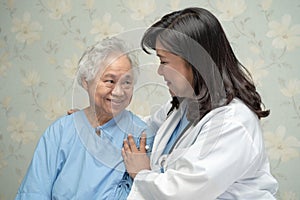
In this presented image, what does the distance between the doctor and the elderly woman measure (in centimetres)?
16

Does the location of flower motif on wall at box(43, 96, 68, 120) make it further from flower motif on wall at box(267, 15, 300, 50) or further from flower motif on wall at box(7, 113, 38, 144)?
flower motif on wall at box(267, 15, 300, 50)

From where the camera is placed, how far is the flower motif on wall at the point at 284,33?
1.93 m

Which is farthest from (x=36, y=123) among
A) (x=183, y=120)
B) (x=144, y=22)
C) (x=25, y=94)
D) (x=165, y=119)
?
(x=183, y=120)

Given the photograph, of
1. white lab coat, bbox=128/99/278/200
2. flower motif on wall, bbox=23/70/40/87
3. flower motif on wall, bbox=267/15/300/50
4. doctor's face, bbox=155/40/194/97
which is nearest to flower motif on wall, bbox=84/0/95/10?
flower motif on wall, bbox=23/70/40/87

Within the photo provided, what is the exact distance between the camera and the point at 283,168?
6.51ft

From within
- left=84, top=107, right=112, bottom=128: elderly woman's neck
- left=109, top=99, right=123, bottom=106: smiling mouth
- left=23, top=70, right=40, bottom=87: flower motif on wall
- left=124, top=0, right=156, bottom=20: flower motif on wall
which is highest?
left=124, top=0, right=156, bottom=20: flower motif on wall

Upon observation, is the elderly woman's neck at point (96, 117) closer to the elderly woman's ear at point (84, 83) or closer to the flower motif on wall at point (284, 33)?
the elderly woman's ear at point (84, 83)

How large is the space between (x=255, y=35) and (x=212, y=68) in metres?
0.85

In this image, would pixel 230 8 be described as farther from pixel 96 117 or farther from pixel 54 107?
pixel 54 107

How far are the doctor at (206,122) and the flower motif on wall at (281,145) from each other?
708mm

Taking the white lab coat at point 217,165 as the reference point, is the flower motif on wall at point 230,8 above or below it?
above

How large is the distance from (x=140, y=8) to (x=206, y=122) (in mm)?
1036

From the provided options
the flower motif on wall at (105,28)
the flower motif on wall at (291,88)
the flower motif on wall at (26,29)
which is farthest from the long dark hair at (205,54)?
the flower motif on wall at (26,29)

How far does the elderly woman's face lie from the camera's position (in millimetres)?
1417
